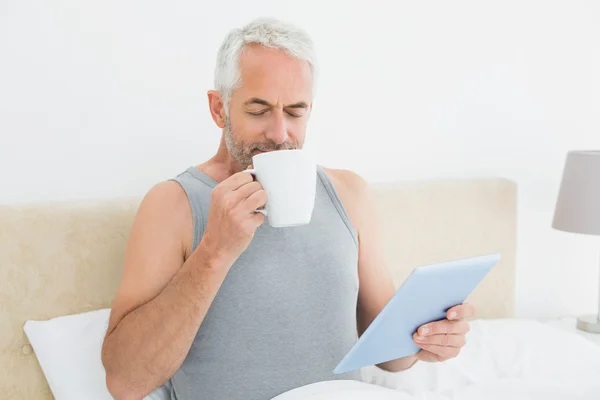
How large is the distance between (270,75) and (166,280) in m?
0.42

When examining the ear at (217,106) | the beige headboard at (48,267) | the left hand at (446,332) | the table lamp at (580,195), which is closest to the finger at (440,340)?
the left hand at (446,332)

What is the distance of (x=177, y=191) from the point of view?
129 cm

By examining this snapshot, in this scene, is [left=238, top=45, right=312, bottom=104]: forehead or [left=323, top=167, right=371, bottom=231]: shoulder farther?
[left=323, top=167, right=371, bottom=231]: shoulder

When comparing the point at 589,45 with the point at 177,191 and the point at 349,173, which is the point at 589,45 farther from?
the point at 177,191

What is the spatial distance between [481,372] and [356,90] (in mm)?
830

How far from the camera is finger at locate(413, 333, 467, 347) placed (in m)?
1.18

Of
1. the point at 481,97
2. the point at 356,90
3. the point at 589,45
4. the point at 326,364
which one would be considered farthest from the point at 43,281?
the point at 589,45

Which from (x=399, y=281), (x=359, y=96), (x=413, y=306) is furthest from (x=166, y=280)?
(x=359, y=96)

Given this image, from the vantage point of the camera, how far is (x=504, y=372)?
1603 millimetres

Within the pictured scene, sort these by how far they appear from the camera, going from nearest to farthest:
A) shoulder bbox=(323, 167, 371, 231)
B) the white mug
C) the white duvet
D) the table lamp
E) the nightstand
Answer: the white mug → the white duvet → shoulder bbox=(323, 167, 371, 231) → the table lamp → the nightstand

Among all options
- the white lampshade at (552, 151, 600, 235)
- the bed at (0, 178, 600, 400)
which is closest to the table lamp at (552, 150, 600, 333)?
the white lampshade at (552, 151, 600, 235)

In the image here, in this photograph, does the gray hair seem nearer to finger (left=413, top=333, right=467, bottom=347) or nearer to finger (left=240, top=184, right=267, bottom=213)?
finger (left=240, top=184, right=267, bottom=213)

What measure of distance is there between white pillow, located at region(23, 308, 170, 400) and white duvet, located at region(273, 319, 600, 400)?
1.28 feet

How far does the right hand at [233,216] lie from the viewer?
1004 mm
